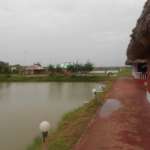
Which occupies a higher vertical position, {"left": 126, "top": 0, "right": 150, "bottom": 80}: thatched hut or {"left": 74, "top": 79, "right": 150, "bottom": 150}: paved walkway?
{"left": 126, "top": 0, "right": 150, "bottom": 80}: thatched hut

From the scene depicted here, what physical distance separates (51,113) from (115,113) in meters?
5.74

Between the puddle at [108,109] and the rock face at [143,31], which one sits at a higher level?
the rock face at [143,31]

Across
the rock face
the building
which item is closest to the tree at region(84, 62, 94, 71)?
the building

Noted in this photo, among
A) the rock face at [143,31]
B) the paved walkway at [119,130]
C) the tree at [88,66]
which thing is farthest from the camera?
the tree at [88,66]

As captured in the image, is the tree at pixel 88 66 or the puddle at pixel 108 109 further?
the tree at pixel 88 66

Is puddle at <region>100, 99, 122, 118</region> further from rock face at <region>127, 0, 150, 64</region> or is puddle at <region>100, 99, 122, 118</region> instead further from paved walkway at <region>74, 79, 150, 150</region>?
rock face at <region>127, 0, 150, 64</region>

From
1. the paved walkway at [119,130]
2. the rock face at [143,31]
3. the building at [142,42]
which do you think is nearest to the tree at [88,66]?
the building at [142,42]

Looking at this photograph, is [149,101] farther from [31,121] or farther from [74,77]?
[74,77]

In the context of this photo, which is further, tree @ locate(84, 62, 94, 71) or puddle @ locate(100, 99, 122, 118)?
tree @ locate(84, 62, 94, 71)

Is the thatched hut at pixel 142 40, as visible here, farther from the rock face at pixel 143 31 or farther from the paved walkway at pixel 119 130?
the paved walkway at pixel 119 130

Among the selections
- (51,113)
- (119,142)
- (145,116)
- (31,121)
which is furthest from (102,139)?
(51,113)

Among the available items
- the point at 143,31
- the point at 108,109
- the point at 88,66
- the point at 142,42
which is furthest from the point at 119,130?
the point at 88,66

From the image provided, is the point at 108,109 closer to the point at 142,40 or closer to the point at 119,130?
the point at 142,40

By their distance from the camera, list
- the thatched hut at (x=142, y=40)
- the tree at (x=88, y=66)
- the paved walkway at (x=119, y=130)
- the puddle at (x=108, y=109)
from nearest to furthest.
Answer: the paved walkway at (x=119, y=130) < the thatched hut at (x=142, y=40) < the puddle at (x=108, y=109) < the tree at (x=88, y=66)
